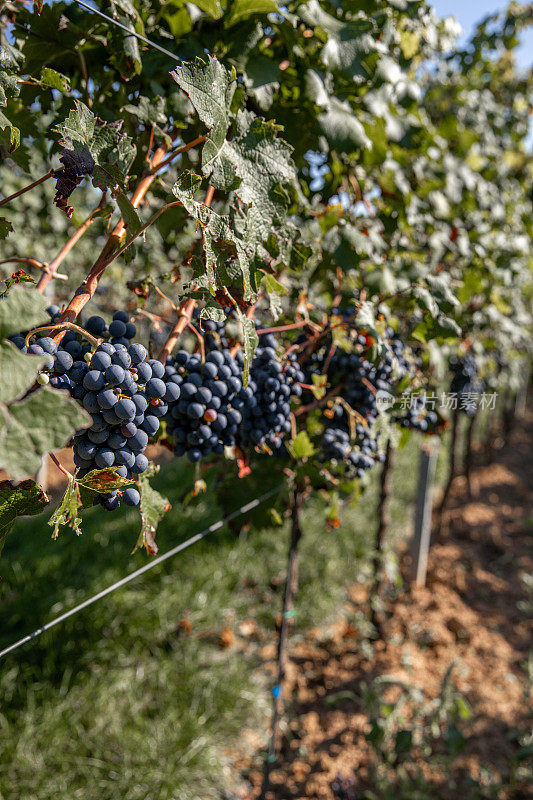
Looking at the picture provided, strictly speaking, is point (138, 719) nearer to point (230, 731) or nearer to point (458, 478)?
point (230, 731)

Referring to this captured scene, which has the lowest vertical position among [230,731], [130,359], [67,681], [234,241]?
[230,731]

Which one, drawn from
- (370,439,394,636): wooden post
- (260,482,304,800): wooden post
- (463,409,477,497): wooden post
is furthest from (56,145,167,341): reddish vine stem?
(463,409,477,497): wooden post

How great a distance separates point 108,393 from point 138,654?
2.36m

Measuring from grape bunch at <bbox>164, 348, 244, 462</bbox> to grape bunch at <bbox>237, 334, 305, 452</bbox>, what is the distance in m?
0.06

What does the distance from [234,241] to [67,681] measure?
7.63 ft

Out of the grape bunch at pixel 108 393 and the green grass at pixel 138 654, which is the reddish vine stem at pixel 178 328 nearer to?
the grape bunch at pixel 108 393

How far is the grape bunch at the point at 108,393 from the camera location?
73 cm

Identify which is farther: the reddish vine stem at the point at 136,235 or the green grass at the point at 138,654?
the green grass at the point at 138,654

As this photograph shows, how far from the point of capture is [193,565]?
3258 mm

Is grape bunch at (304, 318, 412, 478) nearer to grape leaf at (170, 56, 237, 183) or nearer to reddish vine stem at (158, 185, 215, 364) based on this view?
reddish vine stem at (158, 185, 215, 364)

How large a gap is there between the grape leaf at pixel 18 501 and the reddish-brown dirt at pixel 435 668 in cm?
203

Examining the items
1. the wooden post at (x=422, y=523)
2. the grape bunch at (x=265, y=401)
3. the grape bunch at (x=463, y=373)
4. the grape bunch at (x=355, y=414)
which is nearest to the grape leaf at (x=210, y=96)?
the grape bunch at (x=265, y=401)

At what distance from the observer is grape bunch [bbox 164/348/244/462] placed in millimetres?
985

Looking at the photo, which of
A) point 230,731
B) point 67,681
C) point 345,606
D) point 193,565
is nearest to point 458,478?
point 345,606
